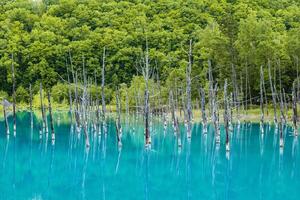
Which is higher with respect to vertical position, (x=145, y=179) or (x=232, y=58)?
(x=232, y=58)

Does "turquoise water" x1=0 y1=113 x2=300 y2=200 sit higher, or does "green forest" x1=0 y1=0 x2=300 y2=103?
"green forest" x1=0 y1=0 x2=300 y2=103

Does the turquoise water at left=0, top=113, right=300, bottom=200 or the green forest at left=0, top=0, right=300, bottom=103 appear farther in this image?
the green forest at left=0, top=0, right=300, bottom=103

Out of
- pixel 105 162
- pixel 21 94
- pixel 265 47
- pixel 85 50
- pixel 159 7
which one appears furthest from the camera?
pixel 159 7

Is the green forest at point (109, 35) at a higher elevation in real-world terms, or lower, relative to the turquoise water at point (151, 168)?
higher

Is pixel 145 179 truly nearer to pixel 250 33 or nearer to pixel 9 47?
pixel 250 33

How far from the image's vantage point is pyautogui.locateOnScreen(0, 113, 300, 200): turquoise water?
22.8 meters

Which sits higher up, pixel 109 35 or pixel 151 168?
pixel 109 35

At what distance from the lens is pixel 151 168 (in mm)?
29219

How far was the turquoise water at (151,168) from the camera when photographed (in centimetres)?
2281

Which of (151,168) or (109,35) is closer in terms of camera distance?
(151,168)

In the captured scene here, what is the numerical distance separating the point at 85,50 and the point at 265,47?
45547 millimetres

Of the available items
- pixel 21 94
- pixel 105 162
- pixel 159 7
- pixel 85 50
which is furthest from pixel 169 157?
pixel 159 7

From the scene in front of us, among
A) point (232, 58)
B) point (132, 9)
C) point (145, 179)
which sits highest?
point (132, 9)

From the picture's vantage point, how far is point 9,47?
101062 millimetres
